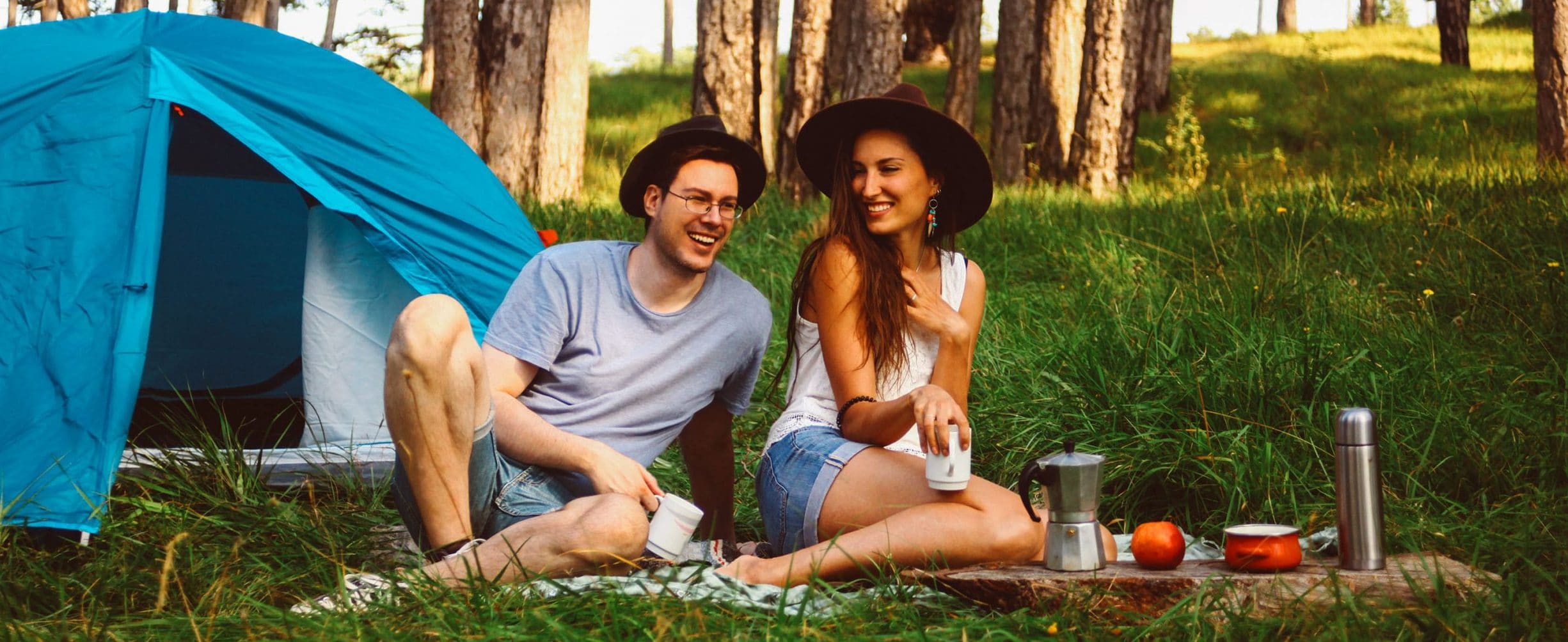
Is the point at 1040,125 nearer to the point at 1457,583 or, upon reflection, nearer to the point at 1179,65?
the point at 1457,583

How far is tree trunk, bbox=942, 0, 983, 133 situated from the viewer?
373 inches

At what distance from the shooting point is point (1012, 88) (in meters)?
9.32

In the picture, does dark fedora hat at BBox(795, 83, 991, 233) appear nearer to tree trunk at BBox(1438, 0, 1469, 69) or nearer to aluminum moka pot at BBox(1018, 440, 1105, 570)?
aluminum moka pot at BBox(1018, 440, 1105, 570)

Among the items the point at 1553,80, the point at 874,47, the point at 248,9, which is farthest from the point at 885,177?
the point at 248,9

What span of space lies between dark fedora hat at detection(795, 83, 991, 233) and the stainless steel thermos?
1016mm

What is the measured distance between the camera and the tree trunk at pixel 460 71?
7.40 metres

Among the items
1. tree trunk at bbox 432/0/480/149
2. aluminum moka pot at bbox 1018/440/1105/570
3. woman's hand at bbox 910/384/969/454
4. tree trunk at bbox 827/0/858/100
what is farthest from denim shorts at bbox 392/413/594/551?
tree trunk at bbox 827/0/858/100

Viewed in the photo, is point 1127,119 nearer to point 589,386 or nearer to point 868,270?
point 868,270

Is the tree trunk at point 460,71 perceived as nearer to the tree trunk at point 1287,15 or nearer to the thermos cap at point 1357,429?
the thermos cap at point 1357,429

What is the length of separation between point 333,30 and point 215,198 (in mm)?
20343

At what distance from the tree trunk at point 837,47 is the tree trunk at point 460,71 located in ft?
7.31

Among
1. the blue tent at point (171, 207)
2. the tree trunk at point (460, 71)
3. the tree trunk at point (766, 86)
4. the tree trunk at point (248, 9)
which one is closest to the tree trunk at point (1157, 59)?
the tree trunk at point (766, 86)

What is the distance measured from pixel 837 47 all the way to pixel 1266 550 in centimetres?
797

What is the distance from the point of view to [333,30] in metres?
24.2
